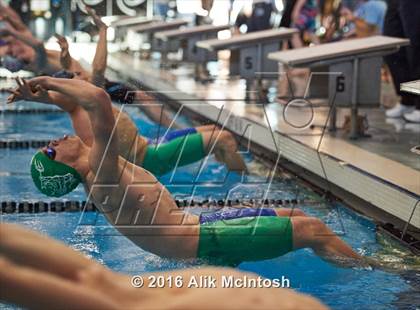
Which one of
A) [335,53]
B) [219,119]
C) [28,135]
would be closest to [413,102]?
[335,53]

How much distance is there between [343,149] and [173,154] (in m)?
1.13

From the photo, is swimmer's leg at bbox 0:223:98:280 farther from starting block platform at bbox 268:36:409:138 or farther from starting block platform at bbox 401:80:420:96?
starting block platform at bbox 268:36:409:138

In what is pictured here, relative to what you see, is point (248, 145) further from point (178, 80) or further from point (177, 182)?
point (178, 80)

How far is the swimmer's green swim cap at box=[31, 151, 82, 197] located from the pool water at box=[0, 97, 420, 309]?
14.7 inches

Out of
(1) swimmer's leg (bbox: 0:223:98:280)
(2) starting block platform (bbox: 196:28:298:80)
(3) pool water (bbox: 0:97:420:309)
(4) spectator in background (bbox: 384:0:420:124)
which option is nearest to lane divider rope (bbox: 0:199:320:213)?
(3) pool water (bbox: 0:97:420:309)

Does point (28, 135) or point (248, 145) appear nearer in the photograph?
point (248, 145)

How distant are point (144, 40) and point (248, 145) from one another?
849 cm

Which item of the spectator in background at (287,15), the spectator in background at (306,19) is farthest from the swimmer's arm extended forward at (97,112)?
the spectator in background at (287,15)

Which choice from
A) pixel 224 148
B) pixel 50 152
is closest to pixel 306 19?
pixel 224 148

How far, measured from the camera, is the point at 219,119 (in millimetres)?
6621

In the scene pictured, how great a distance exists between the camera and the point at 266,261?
3709 mm

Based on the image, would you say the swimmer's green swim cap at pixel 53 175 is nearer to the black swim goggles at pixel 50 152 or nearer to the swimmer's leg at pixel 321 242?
the black swim goggles at pixel 50 152

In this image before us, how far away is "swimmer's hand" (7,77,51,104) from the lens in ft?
11.1

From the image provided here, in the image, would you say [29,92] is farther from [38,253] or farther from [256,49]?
[256,49]
